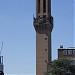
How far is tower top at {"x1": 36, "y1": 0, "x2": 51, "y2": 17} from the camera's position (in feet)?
493

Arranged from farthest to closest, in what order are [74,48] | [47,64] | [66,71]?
[74,48] < [47,64] < [66,71]

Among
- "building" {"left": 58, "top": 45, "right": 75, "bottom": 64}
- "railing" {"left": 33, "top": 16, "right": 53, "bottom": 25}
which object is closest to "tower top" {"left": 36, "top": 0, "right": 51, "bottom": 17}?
"railing" {"left": 33, "top": 16, "right": 53, "bottom": 25}

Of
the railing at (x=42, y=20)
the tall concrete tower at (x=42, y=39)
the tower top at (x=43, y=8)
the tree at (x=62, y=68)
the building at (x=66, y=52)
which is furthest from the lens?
the building at (x=66, y=52)

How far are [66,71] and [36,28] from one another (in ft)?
114

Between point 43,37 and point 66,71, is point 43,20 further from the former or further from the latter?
point 66,71

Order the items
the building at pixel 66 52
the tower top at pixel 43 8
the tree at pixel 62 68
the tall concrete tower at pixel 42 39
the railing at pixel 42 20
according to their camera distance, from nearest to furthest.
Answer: the tree at pixel 62 68
the tall concrete tower at pixel 42 39
the railing at pixel 42 20
the tower top at pixel 43 8
the building at pixel 66 52

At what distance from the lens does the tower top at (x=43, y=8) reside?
493ft

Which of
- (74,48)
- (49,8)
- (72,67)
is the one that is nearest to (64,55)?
(74,48)

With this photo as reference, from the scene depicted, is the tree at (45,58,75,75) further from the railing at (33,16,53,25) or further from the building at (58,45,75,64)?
the building at (58,45,75,64)

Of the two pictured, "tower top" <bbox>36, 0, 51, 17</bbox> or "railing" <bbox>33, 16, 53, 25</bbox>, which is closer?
"railing" <bbox>33, 16, 53, 25</bbox>

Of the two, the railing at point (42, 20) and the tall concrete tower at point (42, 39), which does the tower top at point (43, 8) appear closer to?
the tall concrete tower at point (42, 39)

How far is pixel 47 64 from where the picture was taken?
14488cm

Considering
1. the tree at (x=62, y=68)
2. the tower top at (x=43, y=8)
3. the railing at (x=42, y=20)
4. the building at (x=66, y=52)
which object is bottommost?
the tree at (x=62, y=68)

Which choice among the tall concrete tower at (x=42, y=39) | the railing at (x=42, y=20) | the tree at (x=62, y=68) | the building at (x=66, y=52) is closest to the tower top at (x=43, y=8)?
the tall concrete tower at (x=42, y=39)
